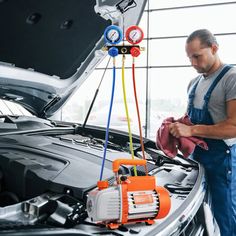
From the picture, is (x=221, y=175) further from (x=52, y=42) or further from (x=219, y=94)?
(x=52, y=42)

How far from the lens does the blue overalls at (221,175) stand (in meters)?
1.79

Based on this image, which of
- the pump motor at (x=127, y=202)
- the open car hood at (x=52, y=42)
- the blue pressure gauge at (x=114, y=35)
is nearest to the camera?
the pump motor at (x=127, y=202)

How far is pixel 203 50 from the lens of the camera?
5.90 feet

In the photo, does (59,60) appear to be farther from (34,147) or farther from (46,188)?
(46,188)

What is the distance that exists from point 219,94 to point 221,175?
17.6 inches

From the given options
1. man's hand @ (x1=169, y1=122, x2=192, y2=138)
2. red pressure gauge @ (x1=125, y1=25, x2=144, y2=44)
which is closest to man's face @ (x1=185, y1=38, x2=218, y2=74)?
man's hand @ (x1=169, y1=122, x2=192, y2=138)

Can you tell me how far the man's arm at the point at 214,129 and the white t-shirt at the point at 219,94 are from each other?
5 centimetres

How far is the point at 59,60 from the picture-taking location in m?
2.05

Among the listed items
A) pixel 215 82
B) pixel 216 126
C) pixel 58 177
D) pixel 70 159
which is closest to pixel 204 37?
pixel 215 82

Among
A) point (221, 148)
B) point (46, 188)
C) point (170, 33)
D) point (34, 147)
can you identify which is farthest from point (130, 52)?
point (170, 33)

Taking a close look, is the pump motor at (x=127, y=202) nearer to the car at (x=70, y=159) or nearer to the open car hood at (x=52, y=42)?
the car at (x=70, y=159)

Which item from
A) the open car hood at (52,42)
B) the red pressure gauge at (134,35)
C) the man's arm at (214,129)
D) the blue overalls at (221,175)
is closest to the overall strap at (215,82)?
the blue overalls at (221,175)

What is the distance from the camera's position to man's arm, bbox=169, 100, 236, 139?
170cm

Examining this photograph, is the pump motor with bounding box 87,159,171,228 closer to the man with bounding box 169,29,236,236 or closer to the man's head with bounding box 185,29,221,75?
the man with bounding box 169,29,236,236
